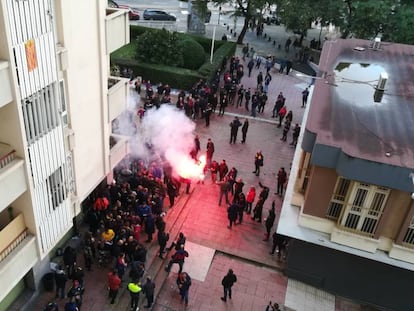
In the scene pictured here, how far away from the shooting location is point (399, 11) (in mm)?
25438

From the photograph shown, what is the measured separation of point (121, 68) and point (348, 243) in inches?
699

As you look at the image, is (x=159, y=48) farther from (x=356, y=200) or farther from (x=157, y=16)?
(x=356, y=200)

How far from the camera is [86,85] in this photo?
1165 centimetres

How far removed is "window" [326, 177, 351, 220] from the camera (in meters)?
12.2

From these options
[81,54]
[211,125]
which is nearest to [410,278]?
[81,54]

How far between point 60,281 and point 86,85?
5.31 meters

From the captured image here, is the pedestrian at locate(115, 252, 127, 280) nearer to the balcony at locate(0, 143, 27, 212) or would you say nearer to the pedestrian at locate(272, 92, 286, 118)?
the balcony at locate(0, 143, 27, 212)

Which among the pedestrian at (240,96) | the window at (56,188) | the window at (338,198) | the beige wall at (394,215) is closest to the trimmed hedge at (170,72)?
the pedestrian at (240,96)

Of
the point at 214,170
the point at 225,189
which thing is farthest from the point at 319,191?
the point at 214,170

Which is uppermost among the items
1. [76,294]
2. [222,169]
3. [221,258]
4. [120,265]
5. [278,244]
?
[222,169]

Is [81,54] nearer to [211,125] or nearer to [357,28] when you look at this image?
[211,125]

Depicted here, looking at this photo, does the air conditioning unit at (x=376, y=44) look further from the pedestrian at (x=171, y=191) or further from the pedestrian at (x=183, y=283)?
the pedestrian at (x=183, y=283)

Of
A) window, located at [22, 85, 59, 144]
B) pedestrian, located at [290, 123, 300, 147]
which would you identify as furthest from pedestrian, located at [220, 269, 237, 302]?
pedestrian, located at [290, 123, 300, 147]

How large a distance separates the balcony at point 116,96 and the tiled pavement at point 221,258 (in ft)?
13.9
